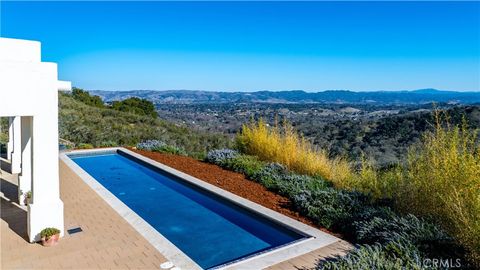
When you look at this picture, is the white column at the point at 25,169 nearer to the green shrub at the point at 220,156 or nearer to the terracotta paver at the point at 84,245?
the terracotta paver at the point at 84,245

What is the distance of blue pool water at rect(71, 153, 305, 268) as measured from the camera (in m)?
4.57

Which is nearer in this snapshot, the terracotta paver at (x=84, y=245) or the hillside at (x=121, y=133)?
the terracotta paver at (x=84, y=245)

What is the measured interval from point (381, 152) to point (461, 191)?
10998 mm

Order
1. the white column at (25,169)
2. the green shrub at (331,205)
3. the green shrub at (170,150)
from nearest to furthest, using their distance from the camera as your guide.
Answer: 1. the green shrub at (331,205)
2. the white column at (25,169)
3. the green shrub at (170,150)

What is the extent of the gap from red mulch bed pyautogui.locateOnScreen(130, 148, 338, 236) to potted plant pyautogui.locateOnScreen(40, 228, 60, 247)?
3.23 metres

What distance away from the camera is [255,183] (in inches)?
294

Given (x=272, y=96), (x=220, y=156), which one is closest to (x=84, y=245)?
(x=220, y=156)

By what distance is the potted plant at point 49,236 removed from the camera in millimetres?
4163

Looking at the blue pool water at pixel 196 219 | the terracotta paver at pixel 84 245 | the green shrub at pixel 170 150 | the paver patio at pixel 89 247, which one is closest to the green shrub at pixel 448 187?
the paver patio at pixel 89 247

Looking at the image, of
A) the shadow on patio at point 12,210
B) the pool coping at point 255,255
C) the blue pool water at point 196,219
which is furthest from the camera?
the shadow on patio at point 12,210

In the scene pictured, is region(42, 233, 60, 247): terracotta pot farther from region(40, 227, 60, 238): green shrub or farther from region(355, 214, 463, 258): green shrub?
region(355, 214, 463, 258): green shrub

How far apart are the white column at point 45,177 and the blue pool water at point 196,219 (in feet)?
5.05

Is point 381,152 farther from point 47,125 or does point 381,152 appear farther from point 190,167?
point 47,125

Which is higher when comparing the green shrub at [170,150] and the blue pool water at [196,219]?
the green shrub at [170,150]
